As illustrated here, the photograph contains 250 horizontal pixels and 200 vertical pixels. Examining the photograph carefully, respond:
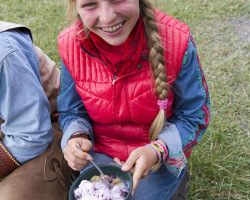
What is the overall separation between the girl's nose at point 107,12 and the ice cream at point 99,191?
2.19ft

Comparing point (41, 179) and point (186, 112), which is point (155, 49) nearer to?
point (186, 112)

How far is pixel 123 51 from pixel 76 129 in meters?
0.48

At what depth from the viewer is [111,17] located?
3.69ft

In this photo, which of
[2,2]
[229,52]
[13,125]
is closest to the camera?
[13,125]

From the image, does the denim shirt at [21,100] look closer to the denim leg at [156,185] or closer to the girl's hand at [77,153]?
the girl's hand at [77,153]

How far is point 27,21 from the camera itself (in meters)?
3.56

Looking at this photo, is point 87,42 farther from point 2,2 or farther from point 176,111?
point 2,2

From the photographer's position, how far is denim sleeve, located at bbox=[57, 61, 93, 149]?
A: 1.47 meters

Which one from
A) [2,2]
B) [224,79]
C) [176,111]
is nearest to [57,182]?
[176,111]

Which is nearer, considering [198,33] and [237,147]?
[237,147]

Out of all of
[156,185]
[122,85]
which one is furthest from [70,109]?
[156,185]

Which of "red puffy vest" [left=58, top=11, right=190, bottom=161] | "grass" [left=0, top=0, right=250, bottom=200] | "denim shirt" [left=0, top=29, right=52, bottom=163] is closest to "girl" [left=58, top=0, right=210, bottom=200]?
"red puffy vest" [left=58, top=11, right=190, bottom=161]

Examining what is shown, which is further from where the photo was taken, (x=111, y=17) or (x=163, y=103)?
(x=163, y=103)

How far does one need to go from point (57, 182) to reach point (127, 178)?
21.0 inches
